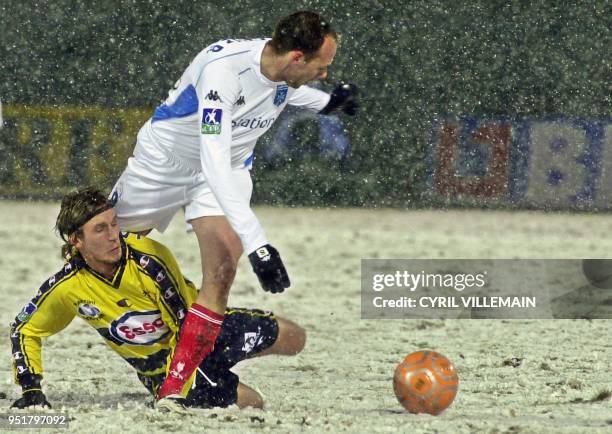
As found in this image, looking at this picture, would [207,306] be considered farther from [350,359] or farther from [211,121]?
[350,359]

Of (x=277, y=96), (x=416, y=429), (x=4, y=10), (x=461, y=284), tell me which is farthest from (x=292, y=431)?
(x=4, y=10)

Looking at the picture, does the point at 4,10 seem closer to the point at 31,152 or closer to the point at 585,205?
the point at 31,152

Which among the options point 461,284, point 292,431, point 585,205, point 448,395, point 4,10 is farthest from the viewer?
point 4,10

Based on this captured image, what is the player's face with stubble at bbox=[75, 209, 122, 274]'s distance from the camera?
466 centimetres

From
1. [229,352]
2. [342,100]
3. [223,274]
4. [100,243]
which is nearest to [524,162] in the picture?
[342,100]

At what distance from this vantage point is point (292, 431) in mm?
4301

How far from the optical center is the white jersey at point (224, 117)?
4566 millimetres

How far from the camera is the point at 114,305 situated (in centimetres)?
475

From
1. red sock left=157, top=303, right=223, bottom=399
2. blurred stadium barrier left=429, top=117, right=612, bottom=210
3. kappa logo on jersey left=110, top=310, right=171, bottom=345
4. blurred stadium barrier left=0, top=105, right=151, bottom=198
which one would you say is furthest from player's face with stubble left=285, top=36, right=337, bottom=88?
blurred stadium barrier left=0, top=105, right=151, bottom=198

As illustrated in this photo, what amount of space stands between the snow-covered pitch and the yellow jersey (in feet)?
0.92

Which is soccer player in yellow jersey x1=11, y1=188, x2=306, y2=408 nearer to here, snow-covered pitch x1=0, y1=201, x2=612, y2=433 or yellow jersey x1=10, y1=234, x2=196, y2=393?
yellow jersey x1=10, y1=234, x2=196, y2=393

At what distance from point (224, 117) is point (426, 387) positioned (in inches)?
53.3

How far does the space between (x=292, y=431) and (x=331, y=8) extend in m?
11.6

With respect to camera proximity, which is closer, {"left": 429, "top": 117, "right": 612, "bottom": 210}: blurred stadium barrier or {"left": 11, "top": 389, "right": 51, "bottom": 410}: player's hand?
{"left": 11, "top": 389, "right": 51, "bottom": 410}: player's hand
